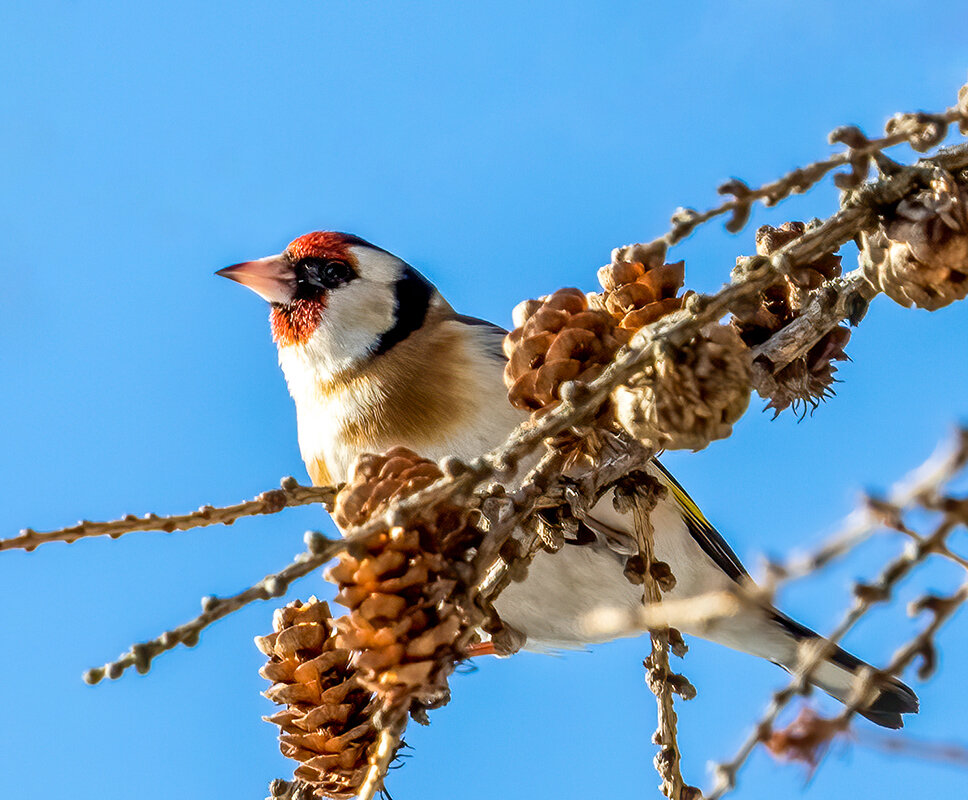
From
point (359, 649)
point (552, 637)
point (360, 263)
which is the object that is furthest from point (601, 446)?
point (360, 263)

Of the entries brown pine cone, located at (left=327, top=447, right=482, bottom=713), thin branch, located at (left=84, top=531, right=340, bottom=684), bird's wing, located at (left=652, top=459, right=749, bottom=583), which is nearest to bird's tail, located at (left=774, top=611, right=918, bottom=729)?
bird's wing, located at (left=652, top=459, right=749, bottom=583)

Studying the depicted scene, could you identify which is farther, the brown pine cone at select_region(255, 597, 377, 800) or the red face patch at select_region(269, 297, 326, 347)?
the red face patch at select_region(269, 297, 326, 347)

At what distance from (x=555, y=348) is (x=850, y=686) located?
1.85m

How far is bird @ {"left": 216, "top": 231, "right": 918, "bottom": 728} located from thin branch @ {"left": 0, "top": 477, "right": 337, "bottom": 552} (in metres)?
0.67

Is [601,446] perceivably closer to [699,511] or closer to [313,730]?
[313,730]

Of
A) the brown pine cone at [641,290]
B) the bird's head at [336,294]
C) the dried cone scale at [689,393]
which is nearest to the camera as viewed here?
the dried cone scale at [689,393]

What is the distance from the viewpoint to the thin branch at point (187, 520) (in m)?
0.94

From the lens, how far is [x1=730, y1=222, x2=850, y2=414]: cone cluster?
4.12 ft

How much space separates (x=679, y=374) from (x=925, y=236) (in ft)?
0.87

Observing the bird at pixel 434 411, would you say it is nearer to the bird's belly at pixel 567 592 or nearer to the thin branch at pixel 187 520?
the bird's belly at pixel 567 592

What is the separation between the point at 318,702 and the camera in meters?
1.23

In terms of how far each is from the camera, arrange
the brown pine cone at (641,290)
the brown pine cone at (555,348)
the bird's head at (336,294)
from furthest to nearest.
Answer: the bird's head at (336,294) → the brown pine cone at (641,290) → the brown pine cone at (555,348)

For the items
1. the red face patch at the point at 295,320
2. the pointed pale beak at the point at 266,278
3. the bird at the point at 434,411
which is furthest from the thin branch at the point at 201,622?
the pointed pale beak at the point at 266,278

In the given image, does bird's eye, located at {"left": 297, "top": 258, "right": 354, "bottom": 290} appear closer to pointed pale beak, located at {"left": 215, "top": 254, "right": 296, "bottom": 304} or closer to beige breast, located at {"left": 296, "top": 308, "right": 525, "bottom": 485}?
pointed pale beak, located at {"left": 215, "top": 254, "right": 296, "bottom": 304}
